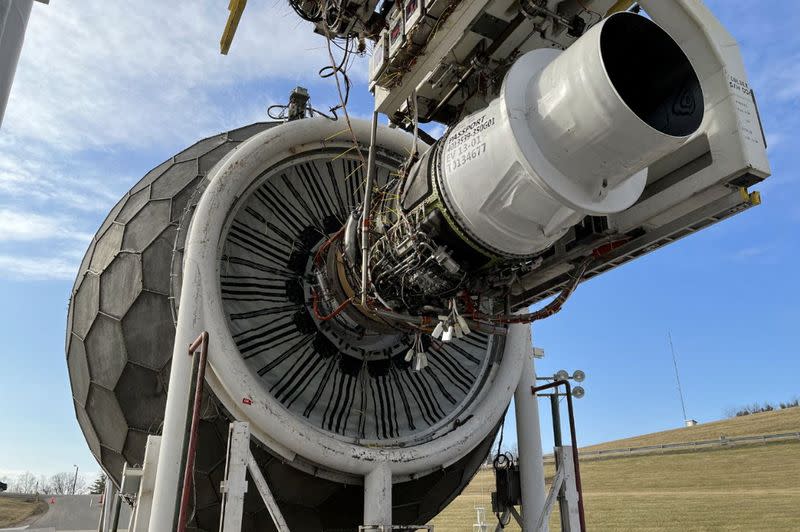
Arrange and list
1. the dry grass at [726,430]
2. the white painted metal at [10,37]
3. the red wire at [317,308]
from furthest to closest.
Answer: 1. the dry grass at [726,430]
2. the red wire at [317,308]
3. the white painted metal at [10,37]

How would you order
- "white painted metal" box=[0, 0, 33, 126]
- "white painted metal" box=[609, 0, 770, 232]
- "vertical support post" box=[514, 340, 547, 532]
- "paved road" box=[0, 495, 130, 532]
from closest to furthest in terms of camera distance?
1. "white painted metal" box=[0, 0, 33, 126]
2. "white painted metal" box=[609, 0, 770, 232]
3. "vertical support post" box=[514, 340, 547, 532]
4. "paved road" box=[0, 495, 130, 532]

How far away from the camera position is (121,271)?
5.65m

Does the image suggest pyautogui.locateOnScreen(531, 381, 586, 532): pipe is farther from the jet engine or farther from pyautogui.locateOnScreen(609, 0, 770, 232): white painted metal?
pyautogui.locateOnScreen(609, 0, 770, 232): white painted metal

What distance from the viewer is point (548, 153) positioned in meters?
3.02

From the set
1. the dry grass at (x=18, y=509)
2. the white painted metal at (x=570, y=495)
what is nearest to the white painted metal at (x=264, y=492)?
the white painted metal at (x=570, y=495)

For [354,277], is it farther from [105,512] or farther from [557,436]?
[105,512]

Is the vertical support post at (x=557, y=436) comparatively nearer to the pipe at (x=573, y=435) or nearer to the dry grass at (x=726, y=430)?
the pipe at (x=573, y=435)

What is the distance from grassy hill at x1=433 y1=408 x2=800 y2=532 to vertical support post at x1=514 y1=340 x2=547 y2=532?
971 centimetres

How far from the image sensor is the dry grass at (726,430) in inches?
1372

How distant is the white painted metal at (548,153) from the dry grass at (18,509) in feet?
117

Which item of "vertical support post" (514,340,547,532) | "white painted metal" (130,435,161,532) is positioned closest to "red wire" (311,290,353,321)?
"white painted metal" (130,435,161,532)

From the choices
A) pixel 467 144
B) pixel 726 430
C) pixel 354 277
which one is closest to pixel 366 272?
pixel 354 277

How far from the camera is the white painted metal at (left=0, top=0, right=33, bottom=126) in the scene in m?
1.92

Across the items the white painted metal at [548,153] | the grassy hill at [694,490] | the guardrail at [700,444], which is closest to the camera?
the white painted metal at [548,153]
